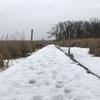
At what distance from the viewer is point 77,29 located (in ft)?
280

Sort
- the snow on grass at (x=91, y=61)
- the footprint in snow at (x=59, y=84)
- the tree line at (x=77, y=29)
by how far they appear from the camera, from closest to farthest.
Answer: the footprint in snow at (x=59, y=84) < the snow on grass at (x=91, y=61) < the tree line at (x=77, y=29)

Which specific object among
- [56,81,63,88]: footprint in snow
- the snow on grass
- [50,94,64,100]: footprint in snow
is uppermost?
[56,81,63,88]: footprint in snow

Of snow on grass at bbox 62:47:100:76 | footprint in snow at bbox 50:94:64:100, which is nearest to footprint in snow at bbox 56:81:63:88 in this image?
footprint in snow at bbox 50:94:64:100

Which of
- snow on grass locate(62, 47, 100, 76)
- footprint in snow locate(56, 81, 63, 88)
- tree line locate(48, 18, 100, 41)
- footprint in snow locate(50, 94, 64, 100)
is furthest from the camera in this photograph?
tree line locate(48, 18, 100, 41)

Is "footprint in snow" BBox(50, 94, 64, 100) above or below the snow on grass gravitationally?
above

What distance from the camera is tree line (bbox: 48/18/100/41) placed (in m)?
79.7

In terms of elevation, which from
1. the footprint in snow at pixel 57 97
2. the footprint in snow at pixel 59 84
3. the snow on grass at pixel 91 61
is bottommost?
the snow on grass at pixel 91 61

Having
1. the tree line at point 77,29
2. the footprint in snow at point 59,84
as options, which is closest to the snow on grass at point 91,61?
the footprint in snow at point 59,84

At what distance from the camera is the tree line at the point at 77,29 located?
7969 centimetres

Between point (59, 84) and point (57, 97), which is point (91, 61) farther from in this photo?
point (57, 97)

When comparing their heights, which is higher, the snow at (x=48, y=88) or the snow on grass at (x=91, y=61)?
the snow at (x=48, y=88)

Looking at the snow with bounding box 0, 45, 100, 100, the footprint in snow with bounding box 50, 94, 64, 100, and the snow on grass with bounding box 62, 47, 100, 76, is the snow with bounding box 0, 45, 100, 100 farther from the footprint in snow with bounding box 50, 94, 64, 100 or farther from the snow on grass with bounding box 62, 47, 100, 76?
the snow on grass with bounding box 62, 47, 100, 76

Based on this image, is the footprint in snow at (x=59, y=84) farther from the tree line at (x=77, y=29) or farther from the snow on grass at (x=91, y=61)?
the tree line at (x=77, y=29)

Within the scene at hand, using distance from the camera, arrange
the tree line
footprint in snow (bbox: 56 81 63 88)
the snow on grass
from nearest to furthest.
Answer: footprint in snow (bbox: 56 81 63 88)
the snow on grass
the tree line
